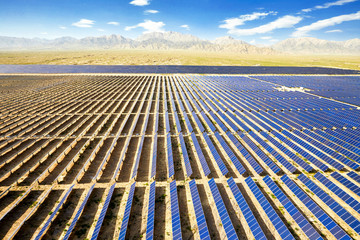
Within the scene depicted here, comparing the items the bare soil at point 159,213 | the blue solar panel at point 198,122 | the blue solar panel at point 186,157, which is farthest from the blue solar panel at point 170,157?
the blue solar panel at point 198,122

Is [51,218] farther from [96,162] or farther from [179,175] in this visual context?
[179,175]

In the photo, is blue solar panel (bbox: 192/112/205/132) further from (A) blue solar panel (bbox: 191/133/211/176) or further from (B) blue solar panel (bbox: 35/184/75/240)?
(B) blue solar panel (bbox: 35/184/75/240)

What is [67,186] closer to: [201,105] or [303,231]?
[303,231]

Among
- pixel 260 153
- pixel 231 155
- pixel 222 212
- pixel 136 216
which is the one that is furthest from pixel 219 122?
pixel 136 216

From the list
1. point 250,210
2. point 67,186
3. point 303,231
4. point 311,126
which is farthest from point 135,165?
point 311,126

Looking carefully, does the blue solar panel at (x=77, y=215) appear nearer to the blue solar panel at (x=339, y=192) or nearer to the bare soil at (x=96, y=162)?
the bare soil at (x=96, y=162)

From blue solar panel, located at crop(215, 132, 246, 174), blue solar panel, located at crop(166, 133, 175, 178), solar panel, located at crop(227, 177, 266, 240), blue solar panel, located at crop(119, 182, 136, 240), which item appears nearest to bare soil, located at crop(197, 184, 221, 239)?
solar panel, located at crop(227, 177, 266, 240)

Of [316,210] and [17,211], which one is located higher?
[316,210]
